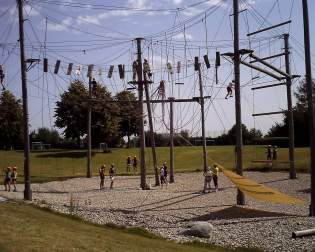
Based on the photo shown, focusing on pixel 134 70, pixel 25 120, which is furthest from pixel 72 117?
pixel 25 120

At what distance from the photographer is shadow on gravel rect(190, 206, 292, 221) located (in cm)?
2373

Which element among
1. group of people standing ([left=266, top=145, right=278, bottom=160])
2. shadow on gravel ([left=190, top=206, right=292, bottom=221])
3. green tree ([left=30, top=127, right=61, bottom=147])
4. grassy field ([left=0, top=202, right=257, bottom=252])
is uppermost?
green tree ([left=30, top=127, right=61, bottom=147])

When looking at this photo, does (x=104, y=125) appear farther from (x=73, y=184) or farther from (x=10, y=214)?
(x=10, y=214)

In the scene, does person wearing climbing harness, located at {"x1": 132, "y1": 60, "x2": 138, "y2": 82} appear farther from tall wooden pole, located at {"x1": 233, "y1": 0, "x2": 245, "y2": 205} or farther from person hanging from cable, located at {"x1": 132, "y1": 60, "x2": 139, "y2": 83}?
tall wooden pole, located at {"x1": 233, "y1": 0, "x2": 245, "y2": 205}

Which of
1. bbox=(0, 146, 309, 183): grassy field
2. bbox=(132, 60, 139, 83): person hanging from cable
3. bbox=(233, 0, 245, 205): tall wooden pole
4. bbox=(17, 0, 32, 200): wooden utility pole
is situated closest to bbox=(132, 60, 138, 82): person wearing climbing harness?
bbox=(132, 60, 139, 83): person hanging from cable

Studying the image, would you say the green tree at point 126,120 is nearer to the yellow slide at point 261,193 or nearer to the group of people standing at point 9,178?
the group of people standing at point 9,178

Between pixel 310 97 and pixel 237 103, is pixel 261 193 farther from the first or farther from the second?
pixel 237 103

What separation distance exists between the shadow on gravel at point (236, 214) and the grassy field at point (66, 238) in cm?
520

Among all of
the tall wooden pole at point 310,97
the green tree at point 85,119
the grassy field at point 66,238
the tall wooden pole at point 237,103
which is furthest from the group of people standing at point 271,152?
the green tree at point 85,119

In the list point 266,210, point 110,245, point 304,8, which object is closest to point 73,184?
point 266,210

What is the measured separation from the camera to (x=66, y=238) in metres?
14.6

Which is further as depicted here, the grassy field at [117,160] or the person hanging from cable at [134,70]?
the grassy field at [117,160]

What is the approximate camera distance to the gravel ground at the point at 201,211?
18672mm

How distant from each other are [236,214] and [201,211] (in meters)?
2.04
